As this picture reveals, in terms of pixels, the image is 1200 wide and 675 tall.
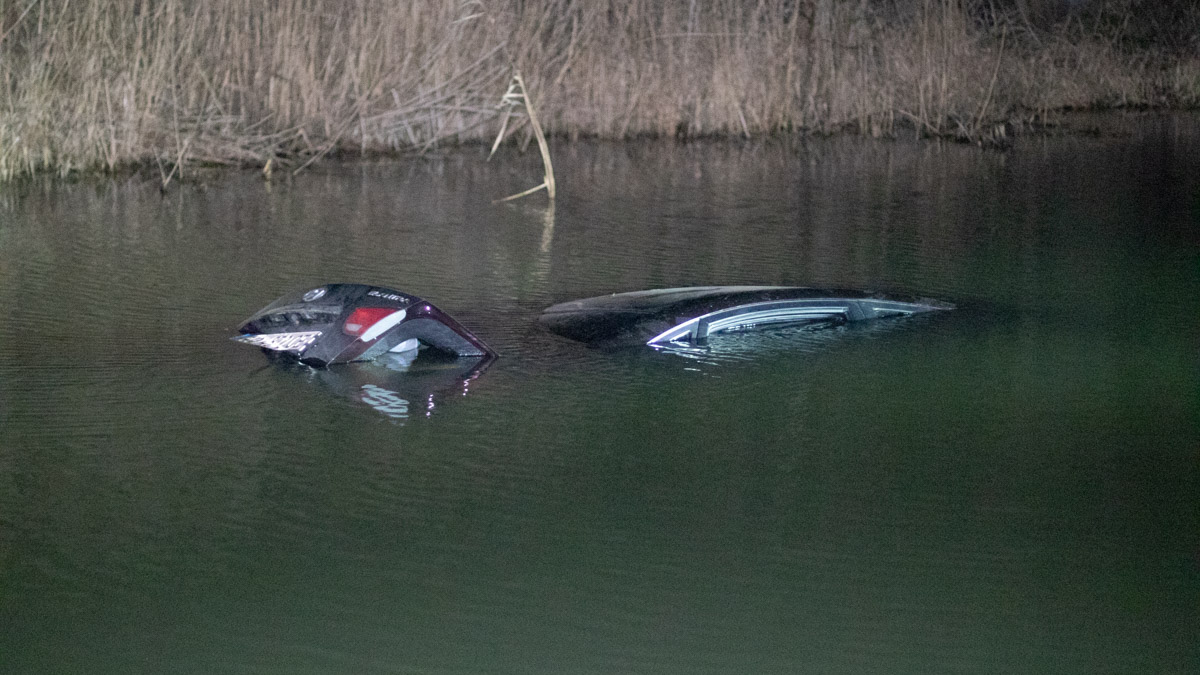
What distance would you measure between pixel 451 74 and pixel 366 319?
5628mm

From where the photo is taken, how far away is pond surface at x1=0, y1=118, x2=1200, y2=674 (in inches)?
107

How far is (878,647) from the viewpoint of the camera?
8.77 ft

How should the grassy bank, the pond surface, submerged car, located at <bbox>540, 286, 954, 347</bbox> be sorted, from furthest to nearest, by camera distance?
1. the grassy bank
2. submerged car, located at <bbox>540, 286, 954, 347</bbox>
3. the pond surface

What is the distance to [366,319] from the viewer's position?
15.0ft

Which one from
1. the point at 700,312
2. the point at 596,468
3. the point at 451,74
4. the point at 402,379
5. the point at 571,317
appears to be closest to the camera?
the point at 596,468

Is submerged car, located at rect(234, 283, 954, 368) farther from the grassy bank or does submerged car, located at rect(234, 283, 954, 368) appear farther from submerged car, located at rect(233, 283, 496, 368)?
the grassy bank

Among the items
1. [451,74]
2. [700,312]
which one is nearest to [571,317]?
[700,312]

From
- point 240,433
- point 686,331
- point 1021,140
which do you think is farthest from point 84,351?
point 1021,140

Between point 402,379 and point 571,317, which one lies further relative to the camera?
point 571,317

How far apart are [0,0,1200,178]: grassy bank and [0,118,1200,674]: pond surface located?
1558mm

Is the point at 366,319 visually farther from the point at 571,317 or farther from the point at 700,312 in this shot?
the point at 700,312

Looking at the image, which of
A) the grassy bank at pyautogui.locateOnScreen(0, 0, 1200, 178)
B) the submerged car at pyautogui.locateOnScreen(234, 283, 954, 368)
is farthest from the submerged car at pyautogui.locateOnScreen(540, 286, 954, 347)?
the grassy bank at pyautogui.locateOnScreen(0, 0, 1200, 178)

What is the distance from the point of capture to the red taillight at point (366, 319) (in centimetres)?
456

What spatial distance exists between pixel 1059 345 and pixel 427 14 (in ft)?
19.2
